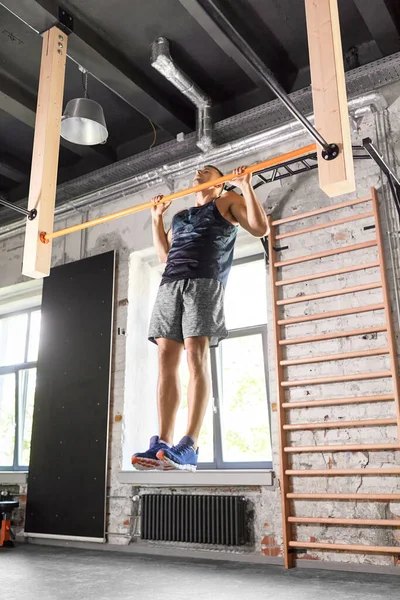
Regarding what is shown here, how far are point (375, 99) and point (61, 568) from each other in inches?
186

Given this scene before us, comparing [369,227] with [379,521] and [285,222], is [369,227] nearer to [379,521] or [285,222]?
[285,222]

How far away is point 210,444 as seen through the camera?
5484 millimetres

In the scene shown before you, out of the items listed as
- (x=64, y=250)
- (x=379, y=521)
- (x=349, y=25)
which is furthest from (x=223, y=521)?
(x=349, y=25)

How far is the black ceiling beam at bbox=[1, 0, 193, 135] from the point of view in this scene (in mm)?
3757

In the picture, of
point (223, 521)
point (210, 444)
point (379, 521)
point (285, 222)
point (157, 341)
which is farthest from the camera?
point (210, 444)

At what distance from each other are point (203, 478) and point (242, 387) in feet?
3.23

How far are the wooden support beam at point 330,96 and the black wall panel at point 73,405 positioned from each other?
4.06m

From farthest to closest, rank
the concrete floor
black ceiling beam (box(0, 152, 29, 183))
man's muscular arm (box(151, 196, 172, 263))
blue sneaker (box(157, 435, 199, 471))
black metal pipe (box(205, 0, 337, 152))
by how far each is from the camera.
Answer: black ceiling beam (box(0, 152, 29, 183)) → the concrete floor → man's muscular arm (box(151, 196, 172, 263)) → blue sneaker (box(157, 435, 199, 471)) → black metal pipe (box(205, 0, 337, 152))

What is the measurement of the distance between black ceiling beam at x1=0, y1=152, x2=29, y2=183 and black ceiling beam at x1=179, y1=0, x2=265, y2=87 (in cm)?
323

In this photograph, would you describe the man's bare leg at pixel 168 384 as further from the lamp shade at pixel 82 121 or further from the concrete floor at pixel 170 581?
the lamp shade at pixel 82 121

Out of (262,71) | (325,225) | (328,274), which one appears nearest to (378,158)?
(325,225)

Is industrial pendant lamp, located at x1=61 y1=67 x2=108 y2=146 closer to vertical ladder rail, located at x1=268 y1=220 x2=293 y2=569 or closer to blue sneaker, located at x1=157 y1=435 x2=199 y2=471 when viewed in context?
vertical ladder rail, located at x1=268 y1=220 x2=293 y2=569

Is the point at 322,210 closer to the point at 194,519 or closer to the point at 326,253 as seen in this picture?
the point at 326,253

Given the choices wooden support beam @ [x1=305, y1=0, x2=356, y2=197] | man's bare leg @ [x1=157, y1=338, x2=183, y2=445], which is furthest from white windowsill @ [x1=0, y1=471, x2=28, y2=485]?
wooden support beam @ [x1=305, y1=0, x2=356, y2=197]
